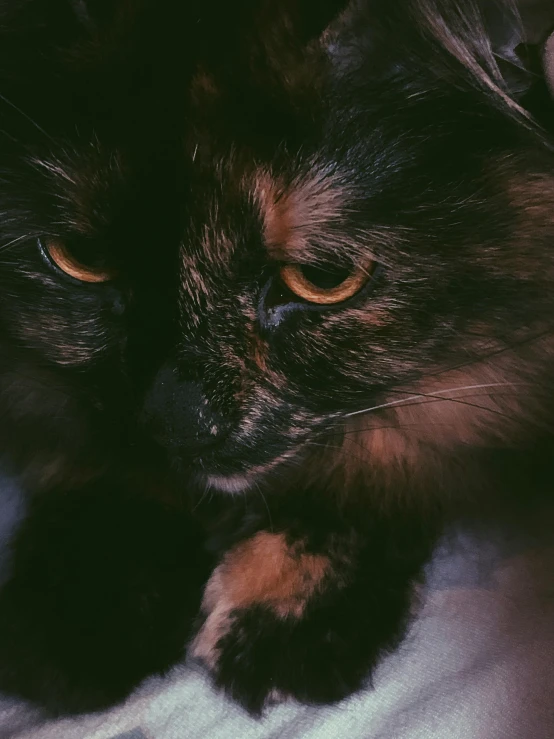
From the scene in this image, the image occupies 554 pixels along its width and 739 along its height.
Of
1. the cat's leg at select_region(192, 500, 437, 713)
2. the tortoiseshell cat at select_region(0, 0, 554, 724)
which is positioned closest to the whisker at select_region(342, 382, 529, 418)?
the tortoiseshell cat at select_region(0, 0, 554, 724)

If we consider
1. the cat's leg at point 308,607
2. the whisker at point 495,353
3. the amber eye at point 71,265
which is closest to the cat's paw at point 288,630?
the cat's leg at point 308,607

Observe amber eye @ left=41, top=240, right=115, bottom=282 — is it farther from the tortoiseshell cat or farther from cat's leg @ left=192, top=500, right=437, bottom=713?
cat's leg @ left=192, top=500, right=437, bottom=713

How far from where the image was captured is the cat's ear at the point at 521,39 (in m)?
0.61

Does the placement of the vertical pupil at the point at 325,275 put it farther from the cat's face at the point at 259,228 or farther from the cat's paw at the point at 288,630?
the cat's paw at the point at 288,630

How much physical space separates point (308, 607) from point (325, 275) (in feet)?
1.22

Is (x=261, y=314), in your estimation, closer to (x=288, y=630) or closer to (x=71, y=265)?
(x=71, y=265)

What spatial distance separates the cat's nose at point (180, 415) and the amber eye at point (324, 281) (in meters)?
0.14

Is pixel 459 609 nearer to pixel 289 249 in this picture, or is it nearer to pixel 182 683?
pixel 182 683

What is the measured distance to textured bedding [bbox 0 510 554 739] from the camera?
2.48 ft

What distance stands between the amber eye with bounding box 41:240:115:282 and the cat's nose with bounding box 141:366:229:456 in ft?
0.40

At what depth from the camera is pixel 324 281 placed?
2.27 ft

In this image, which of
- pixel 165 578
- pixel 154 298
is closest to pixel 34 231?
pixel 154 298

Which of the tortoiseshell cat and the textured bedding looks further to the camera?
the textured bedding

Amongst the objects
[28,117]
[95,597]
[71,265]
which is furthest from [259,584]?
[28,117]
